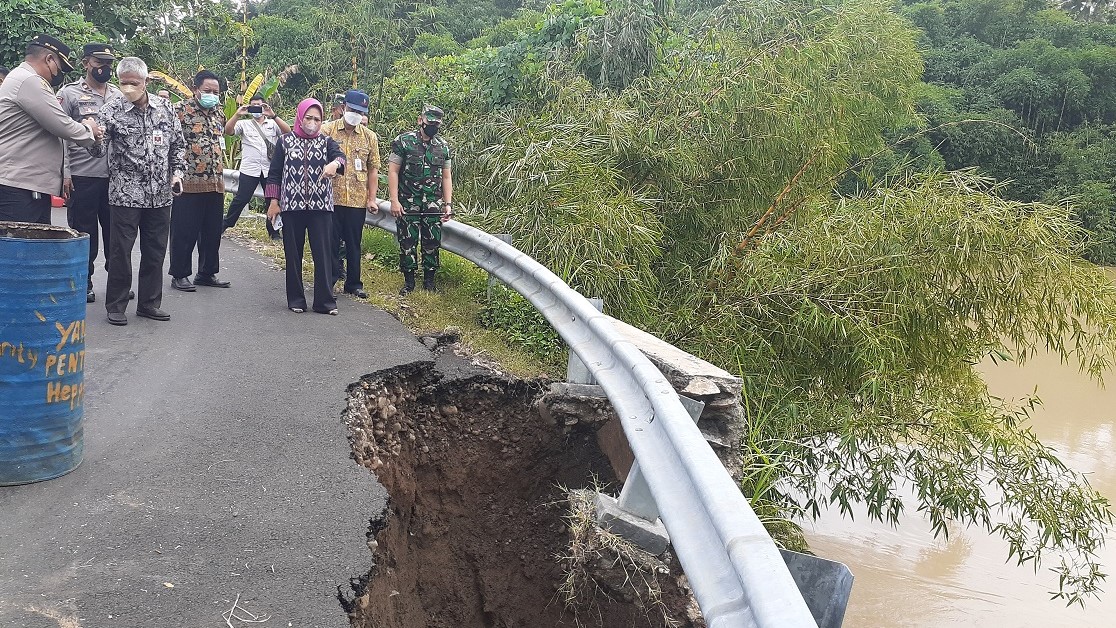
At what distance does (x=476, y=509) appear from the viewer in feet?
14.6

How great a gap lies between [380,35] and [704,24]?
11.2 metres

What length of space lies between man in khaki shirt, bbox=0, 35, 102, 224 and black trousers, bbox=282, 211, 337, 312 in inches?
57.0

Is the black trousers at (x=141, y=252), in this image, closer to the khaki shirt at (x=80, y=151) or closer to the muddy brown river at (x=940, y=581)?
the khaki shirt at (x=80, y=151)

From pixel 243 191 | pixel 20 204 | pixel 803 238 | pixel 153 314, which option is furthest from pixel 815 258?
pixel 243 191

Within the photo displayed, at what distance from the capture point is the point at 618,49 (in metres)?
8.75

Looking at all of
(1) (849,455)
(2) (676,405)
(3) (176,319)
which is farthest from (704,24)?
(2) (676,405)

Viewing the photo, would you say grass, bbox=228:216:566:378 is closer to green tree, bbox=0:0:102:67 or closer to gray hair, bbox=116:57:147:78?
gray hair, bbox=116:57:147:78

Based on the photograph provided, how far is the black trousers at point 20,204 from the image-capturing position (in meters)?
5.47

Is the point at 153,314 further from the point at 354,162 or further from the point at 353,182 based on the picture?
the point at 354,162

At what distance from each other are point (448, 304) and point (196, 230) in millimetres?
2188

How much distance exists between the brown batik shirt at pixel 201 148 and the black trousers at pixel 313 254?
881 mm

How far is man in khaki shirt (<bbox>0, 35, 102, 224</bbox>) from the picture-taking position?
508 cm

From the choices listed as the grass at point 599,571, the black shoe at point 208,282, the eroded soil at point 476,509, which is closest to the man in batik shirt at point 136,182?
the black shoe at point 208,282

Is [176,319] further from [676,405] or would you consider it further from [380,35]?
[380,35]
